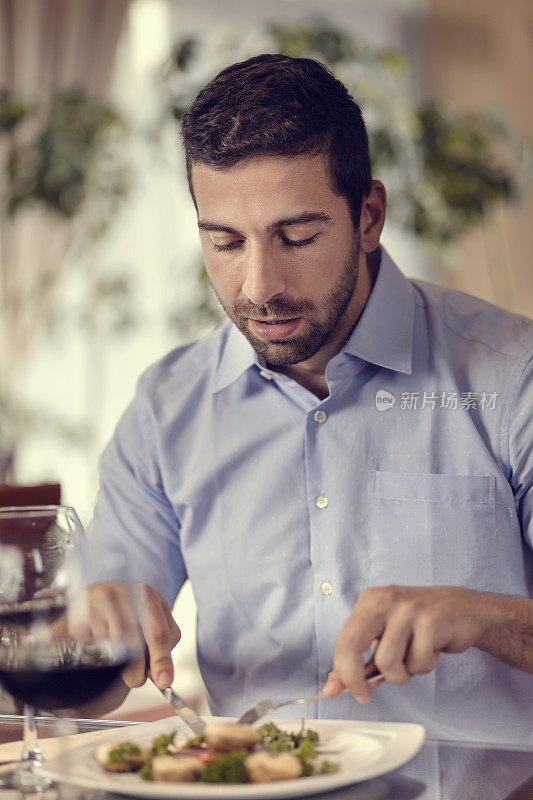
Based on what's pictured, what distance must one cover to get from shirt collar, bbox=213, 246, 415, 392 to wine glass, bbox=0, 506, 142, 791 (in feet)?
2.35

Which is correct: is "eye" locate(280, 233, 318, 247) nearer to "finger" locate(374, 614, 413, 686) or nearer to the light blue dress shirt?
the light blue dress shirt

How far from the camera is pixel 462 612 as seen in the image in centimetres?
107

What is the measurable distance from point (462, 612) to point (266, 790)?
39cm

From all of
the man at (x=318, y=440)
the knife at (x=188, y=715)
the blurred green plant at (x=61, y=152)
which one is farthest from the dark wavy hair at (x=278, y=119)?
the blurred green plant at (x=61, y=152)

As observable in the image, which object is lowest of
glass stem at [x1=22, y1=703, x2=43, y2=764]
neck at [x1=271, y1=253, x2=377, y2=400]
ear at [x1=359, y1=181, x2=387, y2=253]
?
glass stem at [x1=22, y1=703, x2=43, y2=764]

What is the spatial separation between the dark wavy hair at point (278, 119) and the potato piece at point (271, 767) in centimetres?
85

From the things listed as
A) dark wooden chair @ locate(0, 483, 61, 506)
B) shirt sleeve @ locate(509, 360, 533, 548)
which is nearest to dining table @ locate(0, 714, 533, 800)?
shirt sleeve @ locate(509, 360, 533, 548)

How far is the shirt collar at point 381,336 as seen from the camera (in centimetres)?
152

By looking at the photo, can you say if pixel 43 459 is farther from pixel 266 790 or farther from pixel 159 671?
pixel 266 790

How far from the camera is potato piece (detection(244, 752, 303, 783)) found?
78 cm

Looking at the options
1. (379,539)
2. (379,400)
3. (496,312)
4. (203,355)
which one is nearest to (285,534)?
(379,539)

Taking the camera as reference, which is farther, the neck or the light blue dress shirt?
the neck

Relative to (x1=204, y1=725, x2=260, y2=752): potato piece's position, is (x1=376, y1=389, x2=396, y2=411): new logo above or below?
above

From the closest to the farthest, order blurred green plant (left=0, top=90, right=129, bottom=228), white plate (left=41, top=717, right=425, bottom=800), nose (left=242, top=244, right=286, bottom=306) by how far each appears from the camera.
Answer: white plate (left=41, top=717, right=425, bottom=800), nose (left=242, top=244, right=286, bottom=306), blurred green plant (left=0, top=90, right=129, bottom=228)
